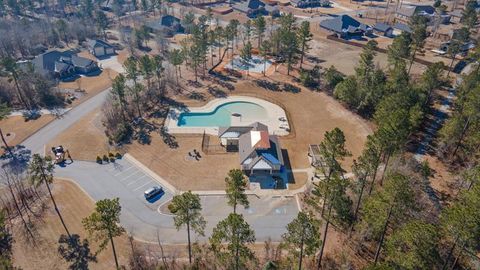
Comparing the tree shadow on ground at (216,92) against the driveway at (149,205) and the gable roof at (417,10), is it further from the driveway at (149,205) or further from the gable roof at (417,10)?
the gable roof at (417,10)

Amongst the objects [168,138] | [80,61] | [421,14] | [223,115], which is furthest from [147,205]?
[421,14]

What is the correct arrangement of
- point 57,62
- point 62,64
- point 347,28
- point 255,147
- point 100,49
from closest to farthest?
point 255,147 < point 62,64 < point 57,62 < point 100,49 < point 347,28

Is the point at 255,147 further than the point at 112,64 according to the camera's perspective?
No

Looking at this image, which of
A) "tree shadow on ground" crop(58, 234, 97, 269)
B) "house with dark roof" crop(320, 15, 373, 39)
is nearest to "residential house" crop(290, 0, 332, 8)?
"house with dark roof" crop(320, 15, 373, 39)

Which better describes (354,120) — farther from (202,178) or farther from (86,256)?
(86,256)

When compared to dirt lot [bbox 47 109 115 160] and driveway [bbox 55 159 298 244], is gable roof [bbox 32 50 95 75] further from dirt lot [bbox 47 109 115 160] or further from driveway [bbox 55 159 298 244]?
driveway [bbox 55 159 298 244]

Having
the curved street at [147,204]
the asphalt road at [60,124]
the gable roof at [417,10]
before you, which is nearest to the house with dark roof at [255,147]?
the curved street at [147,204]

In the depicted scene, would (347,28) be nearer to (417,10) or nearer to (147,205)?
(417,10)
